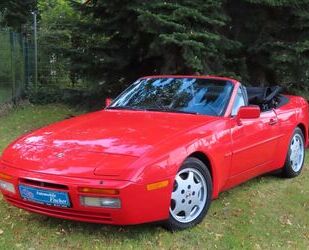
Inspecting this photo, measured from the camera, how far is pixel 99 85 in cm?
1202

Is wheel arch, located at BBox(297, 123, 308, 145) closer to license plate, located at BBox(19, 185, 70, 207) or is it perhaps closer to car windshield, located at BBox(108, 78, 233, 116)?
car windshield, located at BBox(108, 78, 233, 116)

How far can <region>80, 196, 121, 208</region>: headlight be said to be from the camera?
4625 mm

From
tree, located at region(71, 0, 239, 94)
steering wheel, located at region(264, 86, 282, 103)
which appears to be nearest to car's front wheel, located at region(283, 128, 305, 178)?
steering wheel, located at region(264, 86, 282, 103)

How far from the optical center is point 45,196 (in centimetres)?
482

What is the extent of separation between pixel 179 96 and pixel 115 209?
2153 millimetres

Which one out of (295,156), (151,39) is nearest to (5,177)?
(295,156)

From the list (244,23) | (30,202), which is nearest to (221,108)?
(30,202)

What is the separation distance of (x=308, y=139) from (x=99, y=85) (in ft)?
16.6

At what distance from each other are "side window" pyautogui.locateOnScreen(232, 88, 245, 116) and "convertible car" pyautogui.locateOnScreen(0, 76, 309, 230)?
1cm

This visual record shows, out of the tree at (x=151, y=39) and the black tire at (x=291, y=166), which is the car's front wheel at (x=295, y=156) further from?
the tree at (x=151, y=39)

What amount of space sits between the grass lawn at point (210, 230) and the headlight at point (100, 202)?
1.21 ft

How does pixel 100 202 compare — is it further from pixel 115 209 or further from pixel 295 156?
pixel 295 156

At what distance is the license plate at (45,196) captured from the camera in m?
4.73

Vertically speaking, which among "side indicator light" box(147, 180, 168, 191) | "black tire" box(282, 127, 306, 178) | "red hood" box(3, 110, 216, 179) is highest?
"red hood" box(3, 110, 216, 179)
